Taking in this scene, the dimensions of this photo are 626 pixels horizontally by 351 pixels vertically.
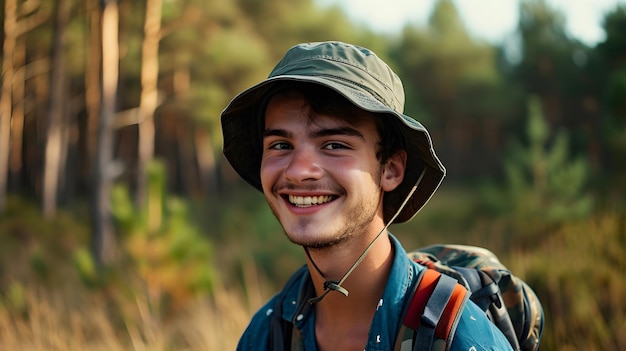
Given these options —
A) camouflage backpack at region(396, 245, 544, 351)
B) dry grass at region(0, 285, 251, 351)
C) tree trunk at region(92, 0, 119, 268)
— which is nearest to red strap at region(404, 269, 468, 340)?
camouflage backpack at region(396, 245, 544, 351)

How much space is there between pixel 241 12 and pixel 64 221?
23.6 ft

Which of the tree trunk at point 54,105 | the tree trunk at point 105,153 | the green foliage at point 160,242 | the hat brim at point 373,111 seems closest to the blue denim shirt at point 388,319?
the hat brim at point 373,111

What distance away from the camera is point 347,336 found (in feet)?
5.58

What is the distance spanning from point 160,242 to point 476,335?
4528 mm

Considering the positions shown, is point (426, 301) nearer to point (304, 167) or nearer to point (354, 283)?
point (354, 283)

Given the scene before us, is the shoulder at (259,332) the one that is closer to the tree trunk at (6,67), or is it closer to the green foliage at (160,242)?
the green foliage at (160,242)

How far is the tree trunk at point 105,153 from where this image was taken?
337 inches

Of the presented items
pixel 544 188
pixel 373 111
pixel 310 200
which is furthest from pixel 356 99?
pixel 544 188

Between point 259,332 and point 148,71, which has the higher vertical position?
point 148,71

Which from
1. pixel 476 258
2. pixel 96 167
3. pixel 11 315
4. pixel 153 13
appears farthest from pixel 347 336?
pixel 153 13

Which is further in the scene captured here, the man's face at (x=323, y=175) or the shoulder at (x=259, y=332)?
the shoulder at (x=259, y=332)

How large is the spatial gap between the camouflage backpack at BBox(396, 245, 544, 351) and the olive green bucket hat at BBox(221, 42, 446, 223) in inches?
9.2

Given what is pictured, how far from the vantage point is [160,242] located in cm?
549

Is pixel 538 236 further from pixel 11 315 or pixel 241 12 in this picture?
pixel 241 12
